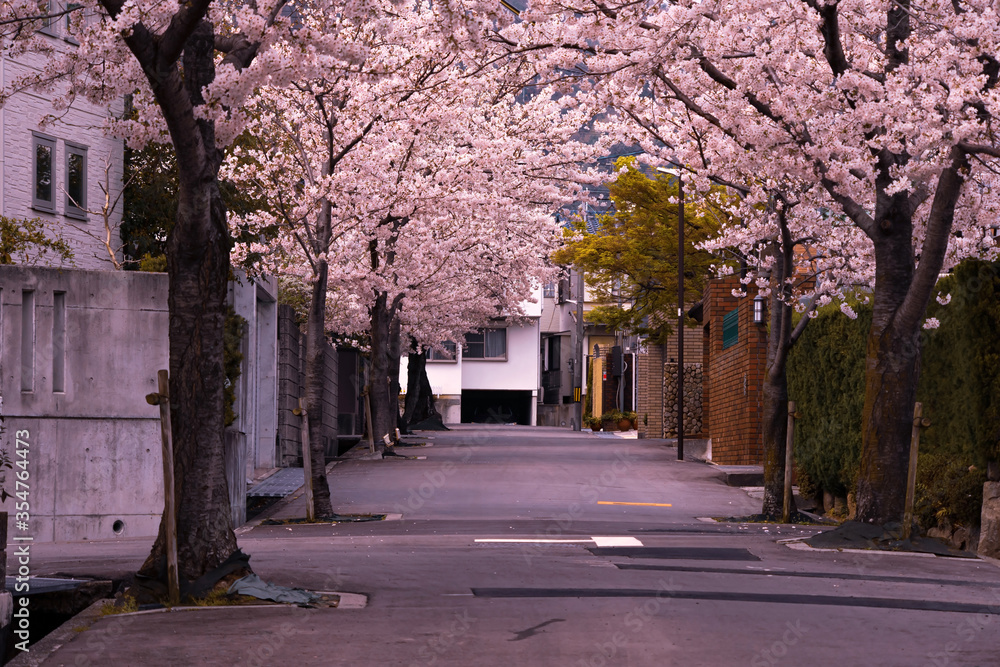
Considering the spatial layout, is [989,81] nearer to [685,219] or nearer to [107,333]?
[107,333]

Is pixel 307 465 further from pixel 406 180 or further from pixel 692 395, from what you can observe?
pixel 692 395

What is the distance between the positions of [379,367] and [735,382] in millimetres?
8992

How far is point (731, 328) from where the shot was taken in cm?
2975

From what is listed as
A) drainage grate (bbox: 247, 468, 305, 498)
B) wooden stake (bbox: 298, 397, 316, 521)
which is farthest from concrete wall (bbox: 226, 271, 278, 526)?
wooden stake (bbox: 298, 397, 316, 521)

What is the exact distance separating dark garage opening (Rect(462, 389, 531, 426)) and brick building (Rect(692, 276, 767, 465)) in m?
49.5

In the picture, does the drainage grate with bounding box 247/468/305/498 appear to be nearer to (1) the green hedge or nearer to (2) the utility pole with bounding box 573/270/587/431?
(1) the green hedge

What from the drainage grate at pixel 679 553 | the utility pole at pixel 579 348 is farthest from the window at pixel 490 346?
the drainage grate at pixel 679 553

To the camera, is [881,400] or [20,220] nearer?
[881,400]

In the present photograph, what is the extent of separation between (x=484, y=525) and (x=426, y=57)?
6889mm

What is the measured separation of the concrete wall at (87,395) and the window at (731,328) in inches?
640

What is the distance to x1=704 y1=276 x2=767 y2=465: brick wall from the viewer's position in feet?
88.7

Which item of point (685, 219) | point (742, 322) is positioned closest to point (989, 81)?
point (742, 322)

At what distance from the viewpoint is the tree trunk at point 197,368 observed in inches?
378

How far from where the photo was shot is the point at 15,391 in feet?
49.1
